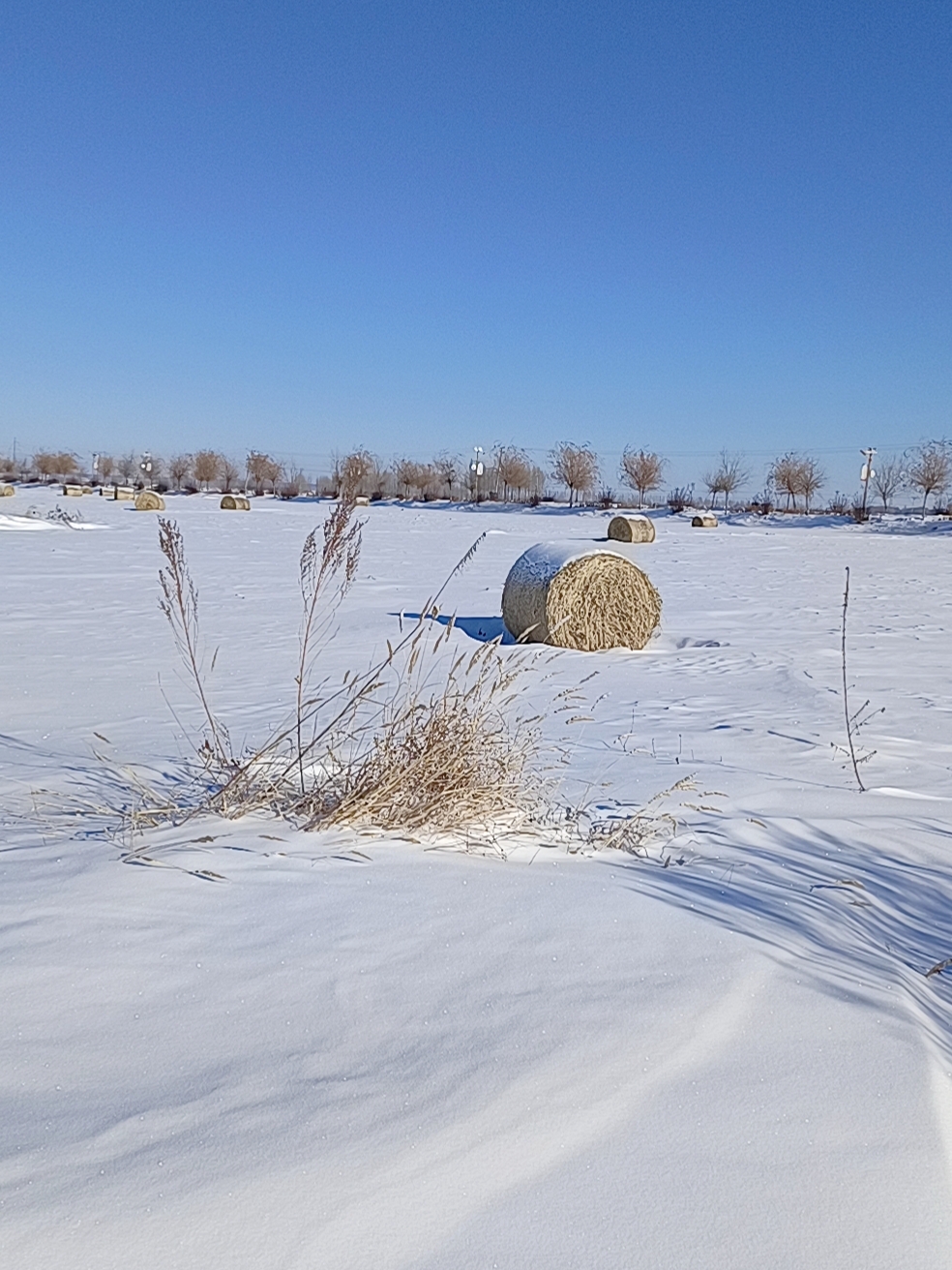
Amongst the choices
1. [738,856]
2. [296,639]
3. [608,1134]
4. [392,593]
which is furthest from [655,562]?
[608,1134]

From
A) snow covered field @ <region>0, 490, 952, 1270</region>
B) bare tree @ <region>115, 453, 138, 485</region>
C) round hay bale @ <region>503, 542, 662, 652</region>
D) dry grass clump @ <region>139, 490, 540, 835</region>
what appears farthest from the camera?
bare tree @ <region>115, 453, 138, 485</region>

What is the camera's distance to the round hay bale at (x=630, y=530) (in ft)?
80.3

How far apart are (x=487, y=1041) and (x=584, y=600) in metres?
6.72

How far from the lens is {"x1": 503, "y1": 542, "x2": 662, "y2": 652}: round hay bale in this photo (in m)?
8.41

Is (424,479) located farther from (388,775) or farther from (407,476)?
(388,775)

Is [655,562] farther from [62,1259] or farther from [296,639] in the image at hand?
[62,1259]

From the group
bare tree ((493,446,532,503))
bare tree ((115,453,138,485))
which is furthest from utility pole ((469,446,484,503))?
bare tree ((115,453,138,485))

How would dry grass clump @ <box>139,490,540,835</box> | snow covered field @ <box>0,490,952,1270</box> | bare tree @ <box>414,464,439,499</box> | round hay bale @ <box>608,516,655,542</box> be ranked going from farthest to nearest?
bare tree @ <box>414,464,439,499</box> < round hay bale @ <box>608,516,655,542</box> < dry grass clump @ <box>139,490,540,835</box> < snow covered field @ <box>0,490,952,1270</box>

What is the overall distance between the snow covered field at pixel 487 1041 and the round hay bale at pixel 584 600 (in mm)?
4126

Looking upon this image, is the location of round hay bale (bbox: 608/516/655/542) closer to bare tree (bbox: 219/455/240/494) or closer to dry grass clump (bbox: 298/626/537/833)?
dry grass clump (bbox: 298/626/537/833)

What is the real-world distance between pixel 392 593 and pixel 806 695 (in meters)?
6.79

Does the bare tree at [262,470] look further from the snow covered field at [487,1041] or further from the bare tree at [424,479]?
the snow covered field at [487,1041]

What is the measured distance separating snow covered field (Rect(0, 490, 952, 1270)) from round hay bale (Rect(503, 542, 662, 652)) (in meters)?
4.13

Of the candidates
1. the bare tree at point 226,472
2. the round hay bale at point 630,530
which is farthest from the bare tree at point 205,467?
the round hay bale at point 630,530
